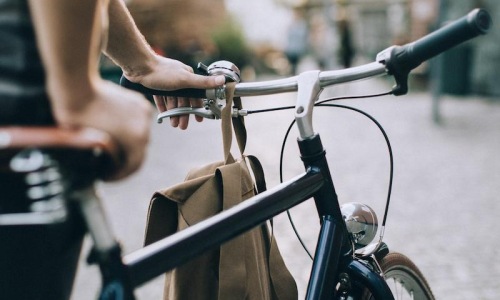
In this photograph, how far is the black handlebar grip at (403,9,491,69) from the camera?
1534mm

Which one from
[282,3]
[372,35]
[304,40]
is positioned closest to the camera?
[304,40]

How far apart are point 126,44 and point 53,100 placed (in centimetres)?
69

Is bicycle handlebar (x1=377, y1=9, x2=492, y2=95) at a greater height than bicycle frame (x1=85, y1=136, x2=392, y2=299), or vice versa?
bicycle handlebar (x1=377, y1=9, x2=492, y2=95)

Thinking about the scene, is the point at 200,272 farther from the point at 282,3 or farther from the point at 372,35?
the point at 282,3

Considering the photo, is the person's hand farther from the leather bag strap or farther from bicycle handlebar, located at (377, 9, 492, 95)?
bicycle handlebar, located at (377, 9, 492, 95)

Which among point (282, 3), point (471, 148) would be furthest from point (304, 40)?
point (282, 3)

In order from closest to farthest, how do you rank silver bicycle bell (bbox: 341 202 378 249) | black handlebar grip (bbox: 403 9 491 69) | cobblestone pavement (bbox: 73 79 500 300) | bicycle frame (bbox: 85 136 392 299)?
bicycle frame (bbox: 85 136 392 299)
black handlebar grip (bbox: 403 9 491 69)
silver bicycle bell (bbox: 341 202 378 249)
cobblestone pavement (bbox: 73 79 500 300)

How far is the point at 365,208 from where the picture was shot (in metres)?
2.00

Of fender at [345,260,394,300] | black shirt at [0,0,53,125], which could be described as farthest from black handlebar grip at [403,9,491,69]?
black shirt at [0,0,53,125]

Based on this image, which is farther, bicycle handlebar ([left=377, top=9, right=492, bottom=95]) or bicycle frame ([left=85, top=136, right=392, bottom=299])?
bicycle handlebar ([left=377, top=9, right=492, bottom=95])

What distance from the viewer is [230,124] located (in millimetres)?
1723

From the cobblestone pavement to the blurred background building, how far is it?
1.55 m

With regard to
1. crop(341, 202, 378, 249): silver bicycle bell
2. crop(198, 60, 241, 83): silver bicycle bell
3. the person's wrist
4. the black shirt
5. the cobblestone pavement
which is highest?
the cobblestone pavement

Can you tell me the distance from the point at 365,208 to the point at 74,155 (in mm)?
1174
